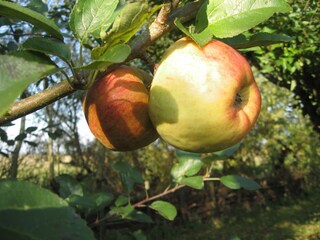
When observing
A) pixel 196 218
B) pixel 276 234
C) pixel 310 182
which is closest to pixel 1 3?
pixel 276 234

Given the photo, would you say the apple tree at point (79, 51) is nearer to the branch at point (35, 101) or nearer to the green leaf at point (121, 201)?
the branch at point (35, 101)

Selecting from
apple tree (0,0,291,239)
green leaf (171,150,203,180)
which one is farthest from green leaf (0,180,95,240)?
green leaf (171,150,203,180)

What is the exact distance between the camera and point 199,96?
2.19 feet

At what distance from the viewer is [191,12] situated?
2.46 feet

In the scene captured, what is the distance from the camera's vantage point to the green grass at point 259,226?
488 cm

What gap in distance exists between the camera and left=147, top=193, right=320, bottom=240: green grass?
16.0ft

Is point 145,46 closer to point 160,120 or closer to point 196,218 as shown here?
point 160,120

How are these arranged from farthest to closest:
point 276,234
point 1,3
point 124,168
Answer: point 276,234, point 124,168, point 1,3

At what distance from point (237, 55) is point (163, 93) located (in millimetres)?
162

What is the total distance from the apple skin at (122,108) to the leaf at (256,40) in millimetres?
202

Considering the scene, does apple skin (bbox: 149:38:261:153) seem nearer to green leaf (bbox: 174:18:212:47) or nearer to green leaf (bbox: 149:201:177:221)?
green leaf (bbox: 174:18:212:47)

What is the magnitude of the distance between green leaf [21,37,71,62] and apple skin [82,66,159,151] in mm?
146

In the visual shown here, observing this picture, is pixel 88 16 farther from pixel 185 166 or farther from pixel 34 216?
pixel 185 166

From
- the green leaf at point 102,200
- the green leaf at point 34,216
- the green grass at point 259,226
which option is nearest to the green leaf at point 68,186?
the green leaf at point 102,200
